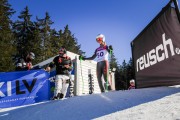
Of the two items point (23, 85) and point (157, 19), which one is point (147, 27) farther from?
point (23, 85)

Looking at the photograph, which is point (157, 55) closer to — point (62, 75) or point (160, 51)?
point (160, 51)

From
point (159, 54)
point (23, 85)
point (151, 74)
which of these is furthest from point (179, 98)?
point (23, 85)

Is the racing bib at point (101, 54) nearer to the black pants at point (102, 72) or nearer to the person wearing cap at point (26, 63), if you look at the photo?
the black pants at point (102, 72)

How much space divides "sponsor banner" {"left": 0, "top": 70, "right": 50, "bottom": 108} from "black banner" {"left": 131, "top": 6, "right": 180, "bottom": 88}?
14.0 ft

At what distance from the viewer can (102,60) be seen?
313 inches

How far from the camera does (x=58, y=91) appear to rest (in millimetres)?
7820

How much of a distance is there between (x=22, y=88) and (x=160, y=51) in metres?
5.85

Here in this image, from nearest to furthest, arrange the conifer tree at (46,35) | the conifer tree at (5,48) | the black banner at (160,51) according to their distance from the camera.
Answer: the black banner at (160,51) → the conifer tree at (5,48) → the conifer tree at (46,35)

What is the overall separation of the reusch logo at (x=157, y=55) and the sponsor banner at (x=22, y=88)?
4.35 metres

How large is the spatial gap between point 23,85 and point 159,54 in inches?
227

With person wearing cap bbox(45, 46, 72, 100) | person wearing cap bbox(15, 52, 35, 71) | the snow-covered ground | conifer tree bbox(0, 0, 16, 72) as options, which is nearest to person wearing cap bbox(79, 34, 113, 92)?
person wearing cap bbox(45, 46, 72, 100)

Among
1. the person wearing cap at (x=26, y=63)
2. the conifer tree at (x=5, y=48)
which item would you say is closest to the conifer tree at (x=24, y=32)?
the conifer tree at (x=5, y=48)

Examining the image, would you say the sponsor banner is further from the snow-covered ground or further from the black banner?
the black banner

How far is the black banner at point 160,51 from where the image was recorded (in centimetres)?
586
